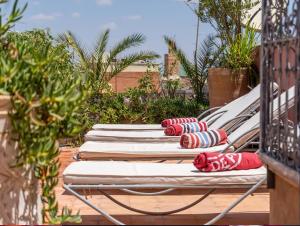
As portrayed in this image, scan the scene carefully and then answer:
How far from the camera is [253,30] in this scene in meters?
9.95

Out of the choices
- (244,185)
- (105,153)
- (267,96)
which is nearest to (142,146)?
(105,153)

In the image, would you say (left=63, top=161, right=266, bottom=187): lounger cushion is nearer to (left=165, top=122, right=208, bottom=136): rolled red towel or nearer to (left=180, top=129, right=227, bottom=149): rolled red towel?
(left=180, top=129, right=227, bottom=149): rolled red towel

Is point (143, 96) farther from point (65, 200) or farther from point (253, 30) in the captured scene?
point (65, 200)

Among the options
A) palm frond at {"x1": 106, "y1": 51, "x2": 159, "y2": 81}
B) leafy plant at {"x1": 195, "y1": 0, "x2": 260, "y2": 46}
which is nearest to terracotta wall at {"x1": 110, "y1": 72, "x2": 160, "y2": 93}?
palm frond at {"x1": 106, "y1": 51, "x2": 159, "y2": 81}

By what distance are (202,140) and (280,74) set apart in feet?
8.56

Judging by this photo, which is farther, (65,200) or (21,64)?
(65,200)

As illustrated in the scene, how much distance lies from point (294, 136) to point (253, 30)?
7448mm

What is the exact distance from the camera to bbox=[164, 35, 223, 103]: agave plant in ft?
36.8

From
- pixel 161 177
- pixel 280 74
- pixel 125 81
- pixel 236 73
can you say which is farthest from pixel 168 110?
pixel 280 74

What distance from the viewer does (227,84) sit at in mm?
9719

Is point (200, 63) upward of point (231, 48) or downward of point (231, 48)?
downward

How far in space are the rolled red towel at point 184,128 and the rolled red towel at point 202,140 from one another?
0.95 m

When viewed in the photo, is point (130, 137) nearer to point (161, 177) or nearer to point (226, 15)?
point (161, 177)

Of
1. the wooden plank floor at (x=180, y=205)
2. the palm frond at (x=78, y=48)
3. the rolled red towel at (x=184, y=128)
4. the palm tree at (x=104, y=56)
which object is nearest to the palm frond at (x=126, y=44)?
the palm tree at (x=104, y=56)
